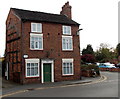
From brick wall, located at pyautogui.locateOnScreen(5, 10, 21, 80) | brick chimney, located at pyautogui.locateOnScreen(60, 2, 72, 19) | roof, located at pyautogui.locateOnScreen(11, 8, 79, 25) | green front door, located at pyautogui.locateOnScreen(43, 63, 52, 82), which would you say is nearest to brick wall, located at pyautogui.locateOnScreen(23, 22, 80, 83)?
roof, located at pyautogui.locateOnScreen(11, 8, 79, 25)

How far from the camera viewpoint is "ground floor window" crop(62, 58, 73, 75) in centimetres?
2277

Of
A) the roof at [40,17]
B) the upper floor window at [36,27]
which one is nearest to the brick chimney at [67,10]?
the roof at [40,17]

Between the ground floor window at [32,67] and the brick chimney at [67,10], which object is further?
the brick chimney at [67,10]

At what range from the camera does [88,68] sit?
28.3 metres

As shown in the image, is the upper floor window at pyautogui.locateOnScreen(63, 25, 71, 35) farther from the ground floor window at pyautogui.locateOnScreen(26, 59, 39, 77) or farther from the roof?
the ground floor window at pyautogui.locateOnScreen(26, 59, 39, 77)

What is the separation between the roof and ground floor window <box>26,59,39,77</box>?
15.8 ft

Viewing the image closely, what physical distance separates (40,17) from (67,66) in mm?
6976

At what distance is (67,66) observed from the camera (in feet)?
75.6

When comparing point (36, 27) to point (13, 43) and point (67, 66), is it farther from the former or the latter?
point (67, 66)

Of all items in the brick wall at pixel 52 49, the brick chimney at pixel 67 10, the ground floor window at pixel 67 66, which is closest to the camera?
the brick wall at pixel 52 49

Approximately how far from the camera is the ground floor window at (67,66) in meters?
22.8

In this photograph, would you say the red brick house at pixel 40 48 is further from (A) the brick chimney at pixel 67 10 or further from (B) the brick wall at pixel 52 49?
(A) the brick chimney at pixel 67 10

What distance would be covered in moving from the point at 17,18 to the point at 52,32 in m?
4.49

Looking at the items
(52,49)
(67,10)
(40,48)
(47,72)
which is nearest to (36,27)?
(40,48)
